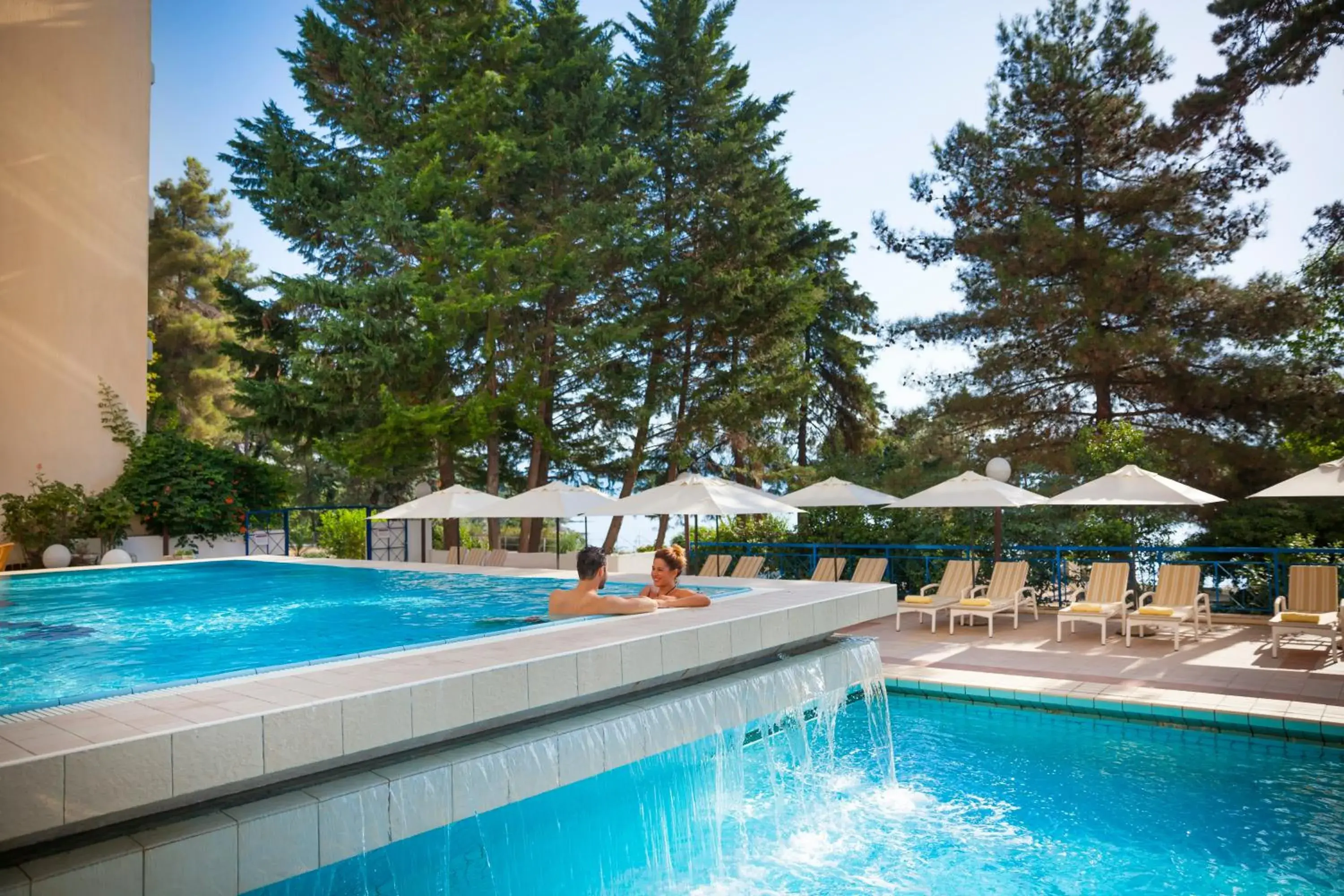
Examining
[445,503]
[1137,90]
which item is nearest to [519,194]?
[445,503]

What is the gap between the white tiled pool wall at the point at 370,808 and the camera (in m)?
2.96

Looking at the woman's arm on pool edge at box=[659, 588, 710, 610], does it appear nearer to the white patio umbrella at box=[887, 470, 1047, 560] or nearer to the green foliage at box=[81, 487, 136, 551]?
the white patio umbrella at box=[887, 470, 1047, 560]

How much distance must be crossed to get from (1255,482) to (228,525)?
20.3 meters

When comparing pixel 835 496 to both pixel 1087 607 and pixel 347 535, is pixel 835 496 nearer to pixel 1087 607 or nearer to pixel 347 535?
pixel 1087 607

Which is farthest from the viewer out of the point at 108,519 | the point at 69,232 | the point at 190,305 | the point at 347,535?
the point at 190,305

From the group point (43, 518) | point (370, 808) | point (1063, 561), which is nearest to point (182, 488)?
point (43, 518)

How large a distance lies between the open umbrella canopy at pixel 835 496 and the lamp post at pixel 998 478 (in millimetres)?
1550

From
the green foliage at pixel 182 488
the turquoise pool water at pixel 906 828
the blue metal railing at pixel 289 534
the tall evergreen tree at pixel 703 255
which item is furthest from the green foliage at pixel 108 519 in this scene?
the turquoise pool water at pixel 906 828

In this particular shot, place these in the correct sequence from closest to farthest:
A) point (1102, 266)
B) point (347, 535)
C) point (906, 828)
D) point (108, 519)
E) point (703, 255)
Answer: point (906, 828) < point (108, 519) < point (1102, 266) < point (347, 535) < point (703, 255)

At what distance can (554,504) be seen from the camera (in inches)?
553

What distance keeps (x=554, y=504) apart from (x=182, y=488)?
8.57 metres

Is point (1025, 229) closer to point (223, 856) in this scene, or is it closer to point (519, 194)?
point (519, 194)

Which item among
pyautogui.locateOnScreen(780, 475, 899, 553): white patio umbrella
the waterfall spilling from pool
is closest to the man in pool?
the waterfall spilling from pool

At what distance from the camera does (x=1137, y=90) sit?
19234 millimetres
